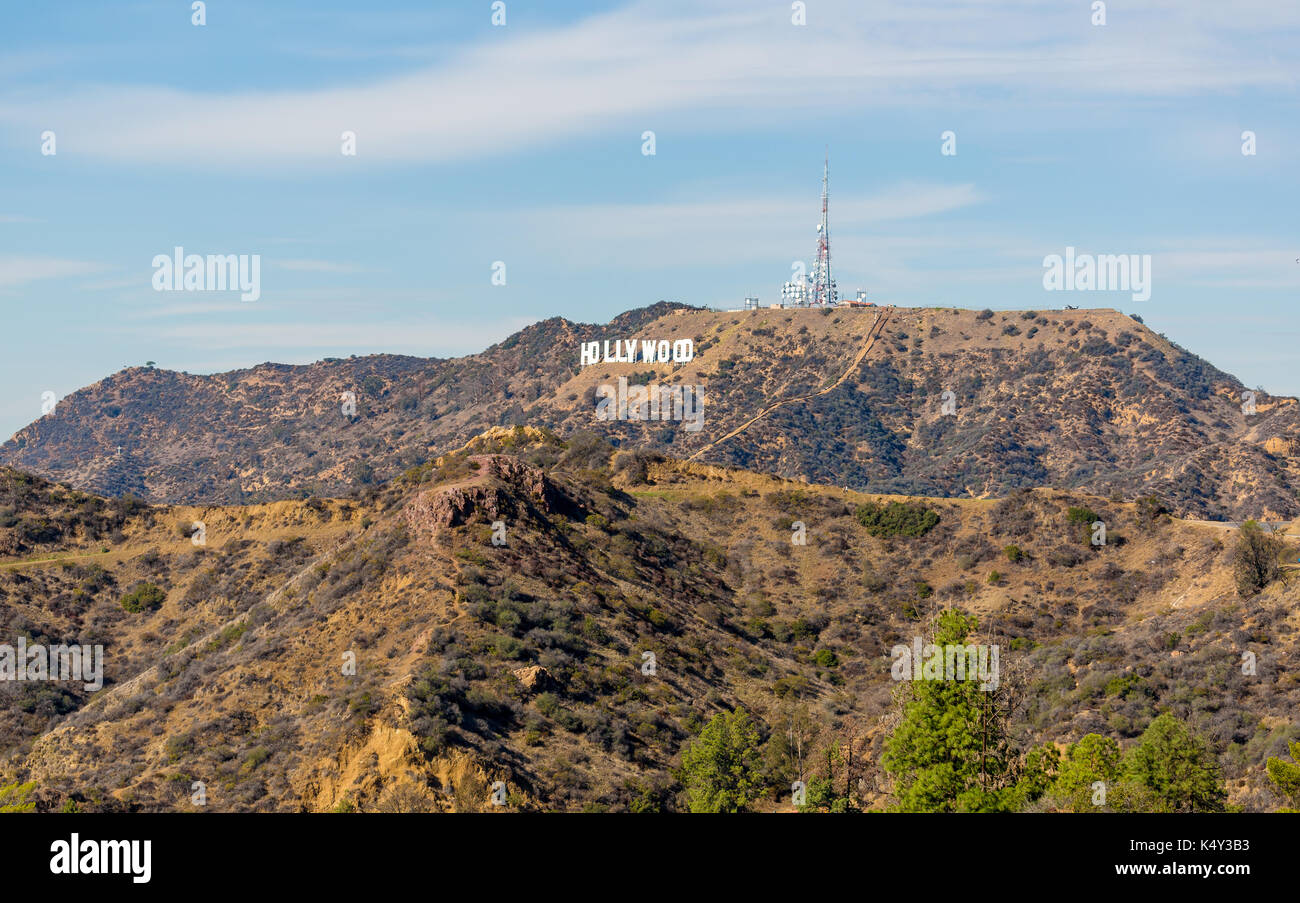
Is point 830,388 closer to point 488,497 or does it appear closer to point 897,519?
point 897,519

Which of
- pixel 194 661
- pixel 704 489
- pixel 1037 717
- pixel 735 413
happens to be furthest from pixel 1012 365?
pixel 194 661

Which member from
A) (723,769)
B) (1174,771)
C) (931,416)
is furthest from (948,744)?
(931,416)

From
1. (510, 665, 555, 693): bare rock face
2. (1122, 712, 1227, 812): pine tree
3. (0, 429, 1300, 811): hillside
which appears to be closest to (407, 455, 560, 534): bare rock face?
(0, 429, 1300, 811): hillside

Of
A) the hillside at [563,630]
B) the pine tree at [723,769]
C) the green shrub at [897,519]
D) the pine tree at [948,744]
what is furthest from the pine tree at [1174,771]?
the green shrub at [897,519]

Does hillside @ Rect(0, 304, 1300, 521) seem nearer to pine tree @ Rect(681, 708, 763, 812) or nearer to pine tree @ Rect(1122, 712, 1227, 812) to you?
pine tree @ Rect(681, 708, 763, 812)

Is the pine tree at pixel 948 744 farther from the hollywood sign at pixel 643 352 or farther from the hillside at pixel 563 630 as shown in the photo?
the hollywood sign at pixel 643 352

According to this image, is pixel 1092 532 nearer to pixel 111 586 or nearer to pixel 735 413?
pixel 111 586
